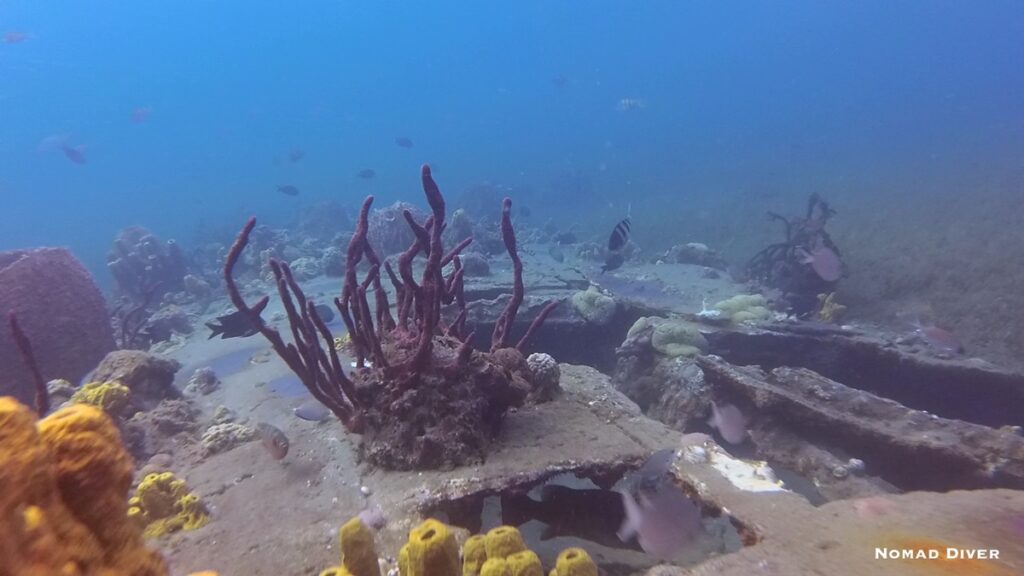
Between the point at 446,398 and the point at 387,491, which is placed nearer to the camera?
the point at 387,491

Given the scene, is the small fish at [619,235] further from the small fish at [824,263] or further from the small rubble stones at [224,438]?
the small rubble stones at [224,438]

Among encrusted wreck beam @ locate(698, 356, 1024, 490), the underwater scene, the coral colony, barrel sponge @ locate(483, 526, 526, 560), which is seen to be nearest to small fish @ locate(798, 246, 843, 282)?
the underwater scene

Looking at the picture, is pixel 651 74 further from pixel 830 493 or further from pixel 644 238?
pixel 830 493

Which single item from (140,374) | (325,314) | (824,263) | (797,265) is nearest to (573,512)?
(140,374)

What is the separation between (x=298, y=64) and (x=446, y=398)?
17104cm

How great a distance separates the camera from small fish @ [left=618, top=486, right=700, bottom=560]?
306 centimetres

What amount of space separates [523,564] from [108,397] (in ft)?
17.0

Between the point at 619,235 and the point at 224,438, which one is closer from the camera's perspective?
the point at 224,438

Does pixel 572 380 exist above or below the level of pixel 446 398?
below

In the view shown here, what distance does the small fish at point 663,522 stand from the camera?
3.06 meters

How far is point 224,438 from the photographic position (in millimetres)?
4941

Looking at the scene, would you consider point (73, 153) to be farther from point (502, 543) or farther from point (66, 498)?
point (502, 543)

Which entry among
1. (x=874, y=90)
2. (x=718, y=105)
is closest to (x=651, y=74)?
(x=718, y=105)

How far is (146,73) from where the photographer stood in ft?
395
